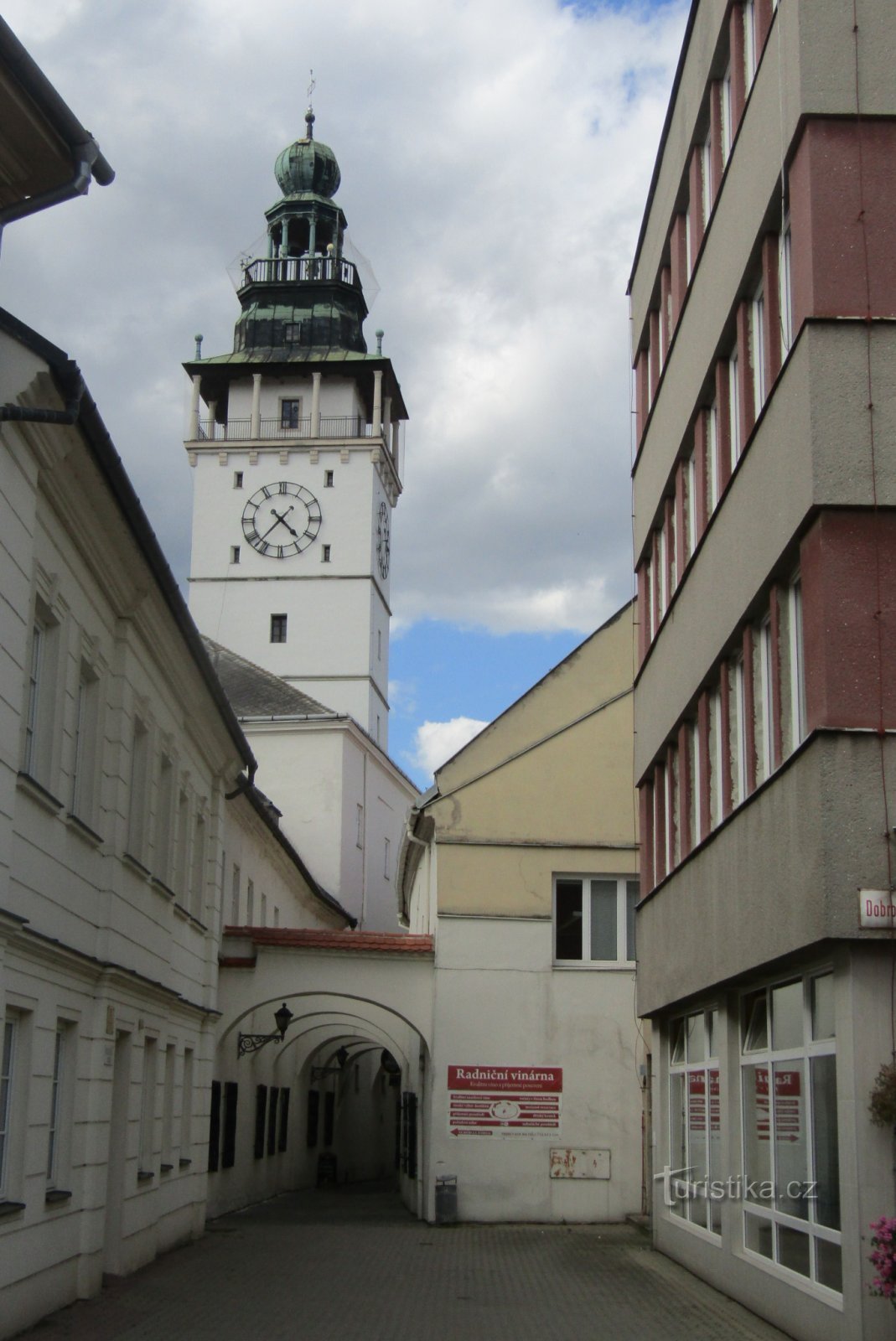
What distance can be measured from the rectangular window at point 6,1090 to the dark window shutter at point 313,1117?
25883 millimetres

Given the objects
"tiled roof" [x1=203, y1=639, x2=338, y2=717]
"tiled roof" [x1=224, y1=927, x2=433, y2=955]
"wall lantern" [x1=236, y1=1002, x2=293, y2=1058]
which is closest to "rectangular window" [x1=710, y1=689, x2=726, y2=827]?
"tiled roof" [x1=224, y1=927, x2=433, y2=955]

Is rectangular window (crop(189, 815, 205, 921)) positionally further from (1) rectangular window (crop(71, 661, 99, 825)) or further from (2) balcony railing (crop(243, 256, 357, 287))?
(2) balcony railing (crop(243, 256, 357, 287))

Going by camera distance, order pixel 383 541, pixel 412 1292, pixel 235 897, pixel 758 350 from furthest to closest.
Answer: pixel 383 541
pixel 235 897
pixel 412 1292
pixel 758 350

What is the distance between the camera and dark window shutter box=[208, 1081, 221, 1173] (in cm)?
2406

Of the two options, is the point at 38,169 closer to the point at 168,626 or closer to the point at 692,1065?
the point at 168,626

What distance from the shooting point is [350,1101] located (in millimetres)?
45469

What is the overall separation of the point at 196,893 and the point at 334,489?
38894 millimetres

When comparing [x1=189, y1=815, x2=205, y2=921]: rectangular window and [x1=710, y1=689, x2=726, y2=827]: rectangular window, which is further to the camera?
[x1=189, y1=815, x2=205, y2=921]: rectangular window

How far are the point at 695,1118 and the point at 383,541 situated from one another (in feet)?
155

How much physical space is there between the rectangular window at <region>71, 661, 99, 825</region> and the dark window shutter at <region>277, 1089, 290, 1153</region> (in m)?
19.3

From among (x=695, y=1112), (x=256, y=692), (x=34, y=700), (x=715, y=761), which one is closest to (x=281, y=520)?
(x=256, y=692)

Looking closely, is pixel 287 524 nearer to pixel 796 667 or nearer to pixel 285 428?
pixel 285 428

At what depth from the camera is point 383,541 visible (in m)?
62.8

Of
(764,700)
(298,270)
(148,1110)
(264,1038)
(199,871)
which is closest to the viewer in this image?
(764,700)
